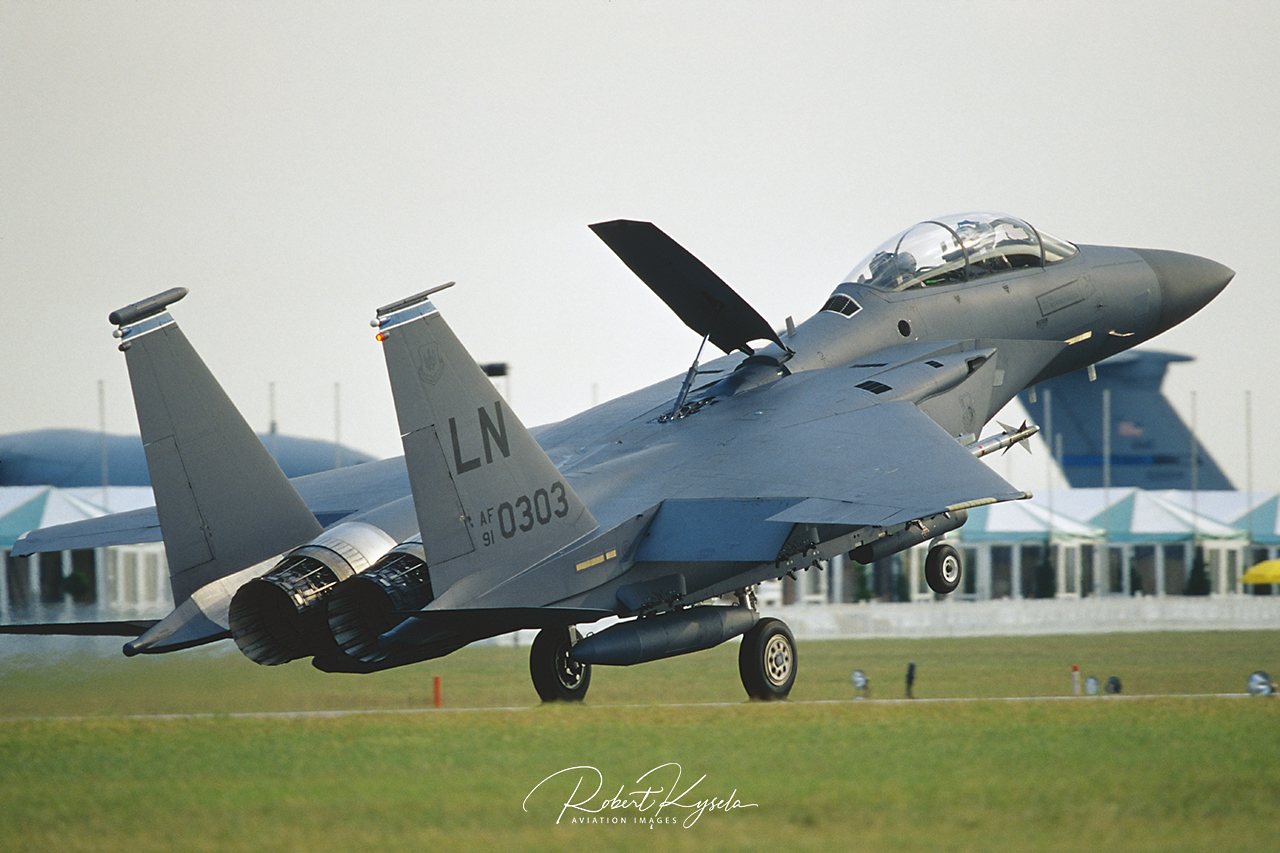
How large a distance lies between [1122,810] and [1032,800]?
1.69 feet

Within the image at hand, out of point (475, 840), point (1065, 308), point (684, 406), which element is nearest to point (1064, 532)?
point (1065, 308)

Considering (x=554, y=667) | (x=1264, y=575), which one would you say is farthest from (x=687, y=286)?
(x=1264, y=575)

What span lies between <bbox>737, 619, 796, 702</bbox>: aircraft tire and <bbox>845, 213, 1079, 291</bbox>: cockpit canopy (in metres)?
5.02

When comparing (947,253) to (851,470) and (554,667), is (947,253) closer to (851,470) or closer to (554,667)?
(851,470)

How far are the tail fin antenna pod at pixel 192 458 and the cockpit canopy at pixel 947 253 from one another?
26.6 feet

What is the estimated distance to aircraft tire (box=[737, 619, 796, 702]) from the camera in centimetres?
1366

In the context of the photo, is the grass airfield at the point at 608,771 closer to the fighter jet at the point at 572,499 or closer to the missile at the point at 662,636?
the missile at the point at 662,636

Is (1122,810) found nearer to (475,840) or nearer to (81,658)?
(475,840)

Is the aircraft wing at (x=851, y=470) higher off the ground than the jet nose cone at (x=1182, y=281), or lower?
lower

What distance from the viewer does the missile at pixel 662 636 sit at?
12195 millimetres

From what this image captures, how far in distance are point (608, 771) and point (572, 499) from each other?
338 cm

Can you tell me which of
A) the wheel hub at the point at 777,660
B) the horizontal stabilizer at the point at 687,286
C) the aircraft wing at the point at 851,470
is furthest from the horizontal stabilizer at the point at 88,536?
the wheel hub at the point at 777,660

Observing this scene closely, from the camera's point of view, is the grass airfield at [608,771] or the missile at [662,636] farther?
the missile at [662,636]

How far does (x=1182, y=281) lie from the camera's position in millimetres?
18922
